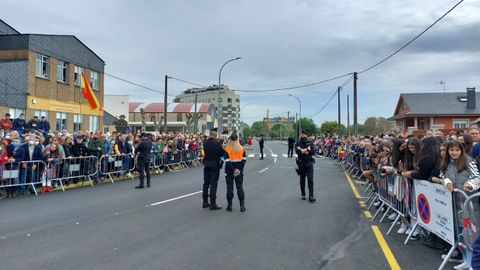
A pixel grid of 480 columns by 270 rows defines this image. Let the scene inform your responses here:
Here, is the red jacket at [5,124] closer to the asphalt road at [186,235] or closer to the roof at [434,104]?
the asphalt road at [186,235]

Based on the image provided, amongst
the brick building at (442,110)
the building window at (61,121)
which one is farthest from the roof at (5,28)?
the brick building at (442,110)

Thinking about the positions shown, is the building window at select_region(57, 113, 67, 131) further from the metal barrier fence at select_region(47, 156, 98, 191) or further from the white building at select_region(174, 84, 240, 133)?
the white building at select_region(174, 84, 240, 133)

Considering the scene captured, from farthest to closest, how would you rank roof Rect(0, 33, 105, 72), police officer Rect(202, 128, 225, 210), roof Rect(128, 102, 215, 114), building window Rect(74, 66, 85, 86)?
1. roof Rect(128, 102, 215, 114)
2. building window Rect(74, 66, 85, 86)
3. roof Rect(0, 33, 105, 72)
4. police officer Rect(202, 128, 225, 210)

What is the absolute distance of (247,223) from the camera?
8031 millimetres

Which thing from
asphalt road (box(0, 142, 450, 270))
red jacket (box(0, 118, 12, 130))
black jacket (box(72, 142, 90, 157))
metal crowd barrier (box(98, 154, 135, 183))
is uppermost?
red jacket (box(0, 118, 12, 130))

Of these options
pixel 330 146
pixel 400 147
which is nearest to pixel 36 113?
pixel 330 146

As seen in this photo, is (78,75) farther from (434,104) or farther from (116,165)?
(434,104)

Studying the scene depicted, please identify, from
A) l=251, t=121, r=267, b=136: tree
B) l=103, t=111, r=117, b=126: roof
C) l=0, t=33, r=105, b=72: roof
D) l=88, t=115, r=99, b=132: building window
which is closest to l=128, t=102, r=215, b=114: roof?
l=103, t=111, r=117, b=126: roof

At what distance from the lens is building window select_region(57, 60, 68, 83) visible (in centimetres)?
3061

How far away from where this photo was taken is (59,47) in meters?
30.4

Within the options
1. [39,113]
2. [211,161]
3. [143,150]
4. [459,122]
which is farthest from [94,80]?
[459,122]

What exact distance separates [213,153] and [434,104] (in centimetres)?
4054

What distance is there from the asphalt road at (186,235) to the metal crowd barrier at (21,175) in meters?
0.79

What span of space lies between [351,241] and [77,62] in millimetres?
31405
